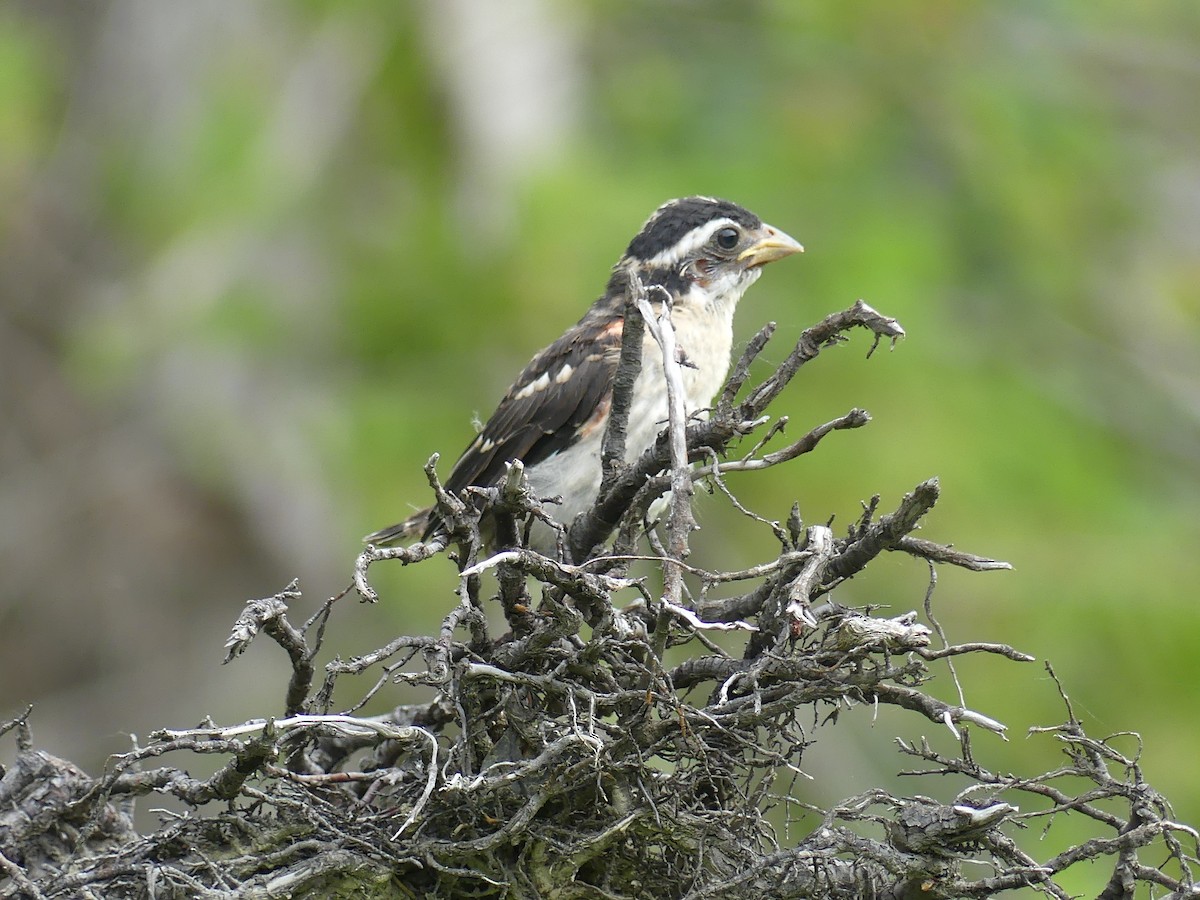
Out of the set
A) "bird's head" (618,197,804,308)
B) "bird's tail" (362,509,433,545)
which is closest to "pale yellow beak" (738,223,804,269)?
"bird's head" (618,197,804,308)

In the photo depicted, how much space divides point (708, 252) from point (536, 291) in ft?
8.28

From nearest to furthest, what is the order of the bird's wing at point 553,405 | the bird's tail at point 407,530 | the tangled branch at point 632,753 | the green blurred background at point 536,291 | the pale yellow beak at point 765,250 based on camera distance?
the tangled branch at point 632,753 → the bird's wing at point 553,405 → the bird's tail at point 407,530 → the pale yellow beak at point 765,250 → the green blurred background at point 536,291

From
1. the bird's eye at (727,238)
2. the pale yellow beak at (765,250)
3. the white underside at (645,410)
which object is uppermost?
the bird's eye at (727,238)

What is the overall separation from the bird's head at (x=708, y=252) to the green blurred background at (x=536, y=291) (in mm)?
1594

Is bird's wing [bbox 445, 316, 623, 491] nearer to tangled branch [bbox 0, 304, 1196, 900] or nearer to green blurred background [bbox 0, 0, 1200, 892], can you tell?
tangled branch [bbox 0, 304, 1196, 900]

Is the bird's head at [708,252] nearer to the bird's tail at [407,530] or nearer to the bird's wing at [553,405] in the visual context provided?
the bird's wing at [553,405]

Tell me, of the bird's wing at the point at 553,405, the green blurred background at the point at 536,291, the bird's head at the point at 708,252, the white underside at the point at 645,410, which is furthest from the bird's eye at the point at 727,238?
the green blurred background at the point at 536,291

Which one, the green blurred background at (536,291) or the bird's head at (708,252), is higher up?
the green blurred background at (536,291)

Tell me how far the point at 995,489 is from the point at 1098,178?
4.53 metres

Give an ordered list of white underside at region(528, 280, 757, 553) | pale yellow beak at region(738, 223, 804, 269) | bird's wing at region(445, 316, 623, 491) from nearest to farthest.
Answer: white underside at region(528, 280, 757, 553) < bird's wing at region(445, 316, 623, 491) < pale yellow beak at region(738, 223, 804, 269)

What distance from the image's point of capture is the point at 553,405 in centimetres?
595

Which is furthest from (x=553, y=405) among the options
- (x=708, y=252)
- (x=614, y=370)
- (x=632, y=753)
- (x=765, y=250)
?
(x=632, y=753)

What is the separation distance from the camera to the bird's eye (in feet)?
21.4

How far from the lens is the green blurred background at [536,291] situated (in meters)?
9.39
